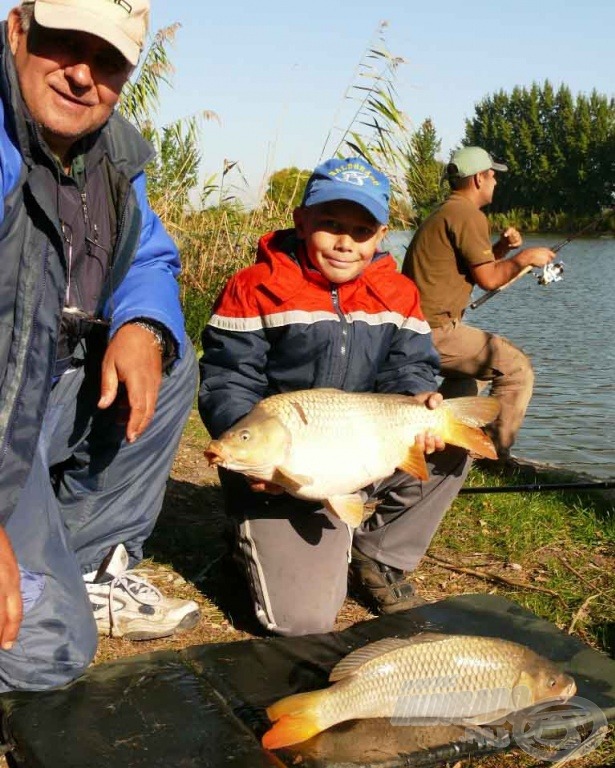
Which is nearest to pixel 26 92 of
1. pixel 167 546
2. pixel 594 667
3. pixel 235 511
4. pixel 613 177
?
pixel 235 511

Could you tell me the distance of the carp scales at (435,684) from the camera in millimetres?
2283

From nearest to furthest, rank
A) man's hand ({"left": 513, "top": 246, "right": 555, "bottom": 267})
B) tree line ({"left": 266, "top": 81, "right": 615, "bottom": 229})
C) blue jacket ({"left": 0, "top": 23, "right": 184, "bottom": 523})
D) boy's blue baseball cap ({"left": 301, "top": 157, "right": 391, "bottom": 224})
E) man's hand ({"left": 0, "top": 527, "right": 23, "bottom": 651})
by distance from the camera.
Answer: man's hand ({"left": 0, "top": 527, "right": 23, "bottom": 651}), blue jacket ({"left": 0, "top": 23, "right": 184, "bottom": 523}), boy's blue baseball cap ({"left": 301, "top": 157, "right": 391, "bottom": 224}), man's hand ({"left": 513, "top": 246, "right": 555, "bottom": 267}), tree line ({"left": 266, "top": 81, "right": 615, "bottom": 229})

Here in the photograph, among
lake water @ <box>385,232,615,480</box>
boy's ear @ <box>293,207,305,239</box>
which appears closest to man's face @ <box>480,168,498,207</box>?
lake water @ <box>385,232,615,480</box>

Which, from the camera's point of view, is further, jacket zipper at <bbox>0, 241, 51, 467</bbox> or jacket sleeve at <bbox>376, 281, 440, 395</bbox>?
jacket sleeve at <bbox>376, 281, 440, 395</bbox>

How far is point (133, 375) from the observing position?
8.63 ft

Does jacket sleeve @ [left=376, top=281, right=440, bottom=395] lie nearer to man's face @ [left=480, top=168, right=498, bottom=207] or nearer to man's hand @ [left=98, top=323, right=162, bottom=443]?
man's hand @ [left=98, top=323, right=162, bottom=443]

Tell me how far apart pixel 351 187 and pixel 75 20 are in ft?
3.02

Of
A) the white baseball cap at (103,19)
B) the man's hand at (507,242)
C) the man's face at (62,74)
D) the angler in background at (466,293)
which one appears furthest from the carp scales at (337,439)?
the man's hand at (507,242)

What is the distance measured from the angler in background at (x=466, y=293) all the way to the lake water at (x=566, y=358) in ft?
2.62

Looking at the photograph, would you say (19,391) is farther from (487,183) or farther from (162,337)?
(487,183)

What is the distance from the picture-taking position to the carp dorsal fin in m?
2.34

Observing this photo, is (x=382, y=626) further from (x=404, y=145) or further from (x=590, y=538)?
(x=404, y=145)

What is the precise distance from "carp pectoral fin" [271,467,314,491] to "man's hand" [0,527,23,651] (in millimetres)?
800

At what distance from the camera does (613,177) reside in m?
65.3
